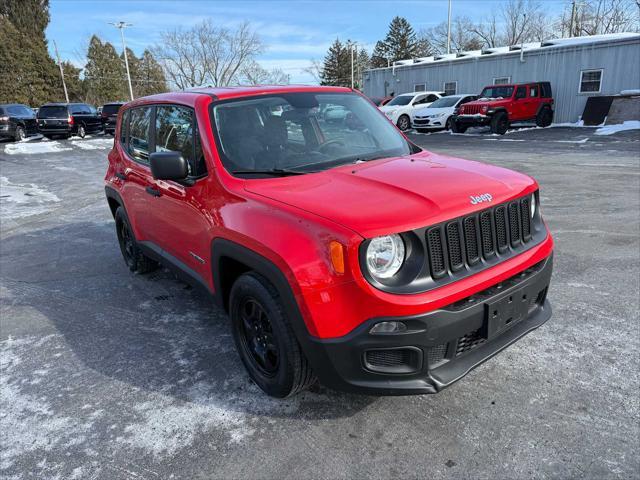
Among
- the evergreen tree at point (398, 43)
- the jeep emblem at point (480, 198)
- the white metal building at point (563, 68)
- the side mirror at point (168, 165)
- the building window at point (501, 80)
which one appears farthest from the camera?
the evergreen tree at point (398, 43)

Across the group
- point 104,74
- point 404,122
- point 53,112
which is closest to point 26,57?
point 104,74

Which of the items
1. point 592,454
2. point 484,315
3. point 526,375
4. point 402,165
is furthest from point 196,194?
point 592,454

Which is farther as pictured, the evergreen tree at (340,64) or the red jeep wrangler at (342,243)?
the evergreen tree at (340,64)

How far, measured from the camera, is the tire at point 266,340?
8.19ft

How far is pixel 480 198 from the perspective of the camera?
8.21 ft

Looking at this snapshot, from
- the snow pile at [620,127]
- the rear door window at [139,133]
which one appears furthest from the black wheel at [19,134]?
the snow pile at [620,127]

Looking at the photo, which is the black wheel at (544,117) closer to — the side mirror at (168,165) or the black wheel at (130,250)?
the black wheel at (130,250)

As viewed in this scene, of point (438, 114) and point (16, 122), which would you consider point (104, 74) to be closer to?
point (16, 122)

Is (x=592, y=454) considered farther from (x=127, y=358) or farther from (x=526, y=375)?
(x=127, y=358)

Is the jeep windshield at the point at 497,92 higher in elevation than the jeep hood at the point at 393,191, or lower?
higher

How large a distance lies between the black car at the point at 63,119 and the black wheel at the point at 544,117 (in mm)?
22100

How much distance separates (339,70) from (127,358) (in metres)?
69.1

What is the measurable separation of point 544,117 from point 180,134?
21455mm

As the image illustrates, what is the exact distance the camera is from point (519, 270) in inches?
102
